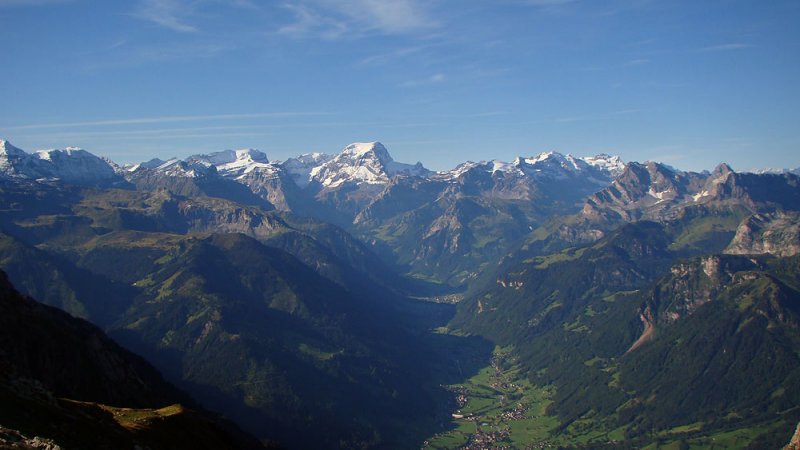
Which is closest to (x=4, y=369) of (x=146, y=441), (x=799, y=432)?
(x=146, y=441)

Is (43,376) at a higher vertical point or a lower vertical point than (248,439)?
higher

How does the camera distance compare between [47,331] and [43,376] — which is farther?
[47,331]

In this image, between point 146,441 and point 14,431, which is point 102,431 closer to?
point 146,441

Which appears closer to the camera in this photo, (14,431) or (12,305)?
(14,431)

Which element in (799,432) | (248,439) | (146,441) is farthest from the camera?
(248,439)

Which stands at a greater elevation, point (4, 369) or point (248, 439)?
point (4, 369)

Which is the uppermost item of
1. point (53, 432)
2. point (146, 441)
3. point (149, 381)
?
point (53, 432)

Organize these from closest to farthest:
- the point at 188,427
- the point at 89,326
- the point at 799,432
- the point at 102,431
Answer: the point at 102,431 → the point at 188,427 → the point at 799,432 → the point at 89,326

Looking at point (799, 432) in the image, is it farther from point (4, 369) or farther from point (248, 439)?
point (248, 439)

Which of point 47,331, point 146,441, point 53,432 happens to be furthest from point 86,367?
point 53,432
